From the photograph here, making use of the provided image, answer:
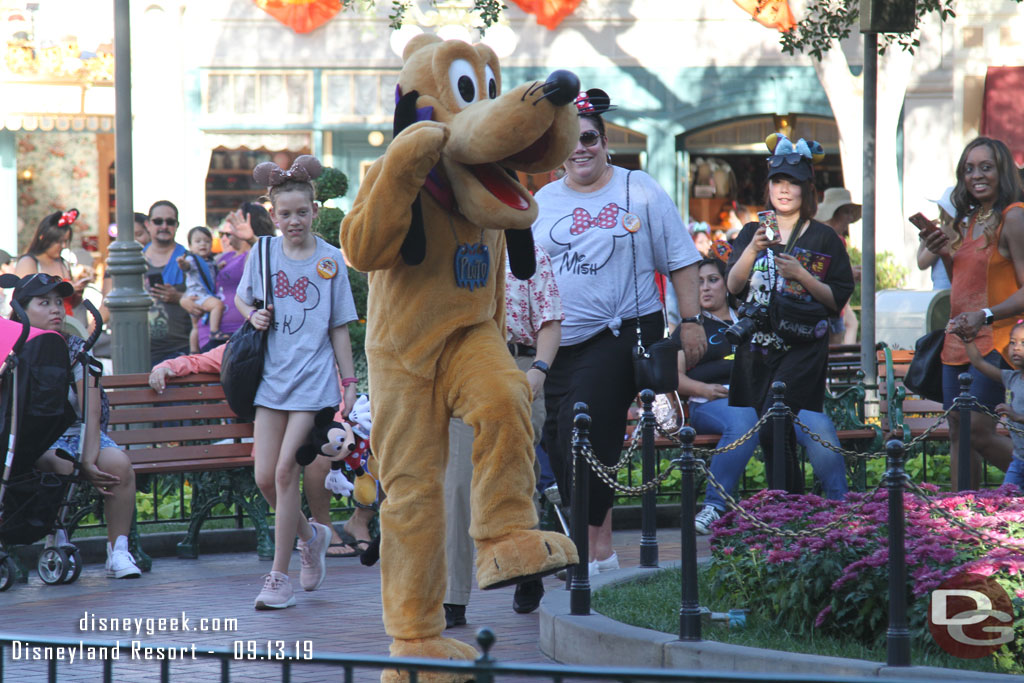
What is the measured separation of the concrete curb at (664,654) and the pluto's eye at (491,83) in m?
2.07

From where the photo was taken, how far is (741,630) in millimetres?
5711

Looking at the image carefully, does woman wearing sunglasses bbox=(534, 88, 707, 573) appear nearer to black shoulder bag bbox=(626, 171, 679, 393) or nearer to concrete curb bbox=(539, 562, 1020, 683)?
black shoulder bag bbox=(626, 171, 679, 393)

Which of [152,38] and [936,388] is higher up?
[152,38]

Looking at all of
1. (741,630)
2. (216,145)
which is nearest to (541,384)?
(741,630)

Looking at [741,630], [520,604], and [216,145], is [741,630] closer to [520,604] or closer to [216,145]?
[520,604]

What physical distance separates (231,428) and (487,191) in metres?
4.72

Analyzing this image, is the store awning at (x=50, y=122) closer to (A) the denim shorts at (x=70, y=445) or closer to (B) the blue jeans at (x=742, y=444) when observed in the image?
(A) the denim shorts at (x=70, y=445)

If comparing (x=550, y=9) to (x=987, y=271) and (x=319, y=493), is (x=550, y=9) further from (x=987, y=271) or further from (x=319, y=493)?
(x=319, y=493)

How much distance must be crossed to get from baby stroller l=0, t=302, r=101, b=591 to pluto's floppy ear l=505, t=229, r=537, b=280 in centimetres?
327

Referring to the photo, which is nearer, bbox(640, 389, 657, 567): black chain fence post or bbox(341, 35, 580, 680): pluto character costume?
bbox(341, 35, 580, 680): pluto character costume

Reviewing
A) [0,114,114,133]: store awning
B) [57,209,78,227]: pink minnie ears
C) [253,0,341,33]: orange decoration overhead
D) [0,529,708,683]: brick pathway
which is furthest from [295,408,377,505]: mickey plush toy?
[0,114,114,133]: store awning

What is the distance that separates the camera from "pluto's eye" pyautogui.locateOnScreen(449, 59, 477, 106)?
202 inches

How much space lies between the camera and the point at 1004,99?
2225cm

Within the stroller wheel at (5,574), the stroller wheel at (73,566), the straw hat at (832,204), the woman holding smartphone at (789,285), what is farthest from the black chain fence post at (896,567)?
the straw hat at (832,204)
